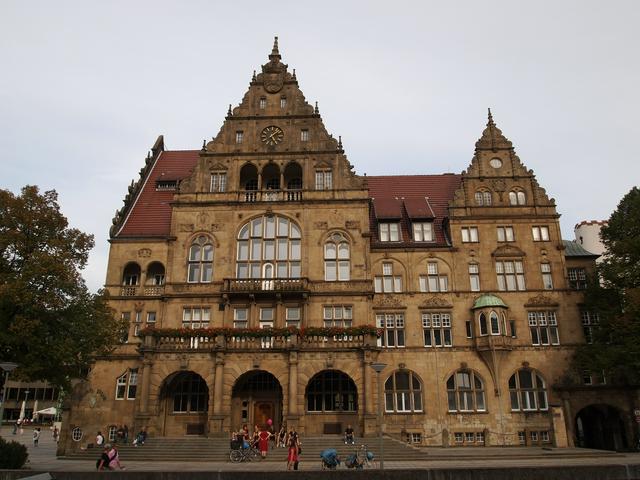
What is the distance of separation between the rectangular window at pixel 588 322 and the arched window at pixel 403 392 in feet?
41.5

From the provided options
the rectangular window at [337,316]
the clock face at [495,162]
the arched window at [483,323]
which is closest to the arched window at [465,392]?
the arched window at [483,323]

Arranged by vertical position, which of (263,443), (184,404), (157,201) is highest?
(157,201)

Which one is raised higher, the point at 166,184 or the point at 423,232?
the point at 166,184

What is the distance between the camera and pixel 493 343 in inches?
1474

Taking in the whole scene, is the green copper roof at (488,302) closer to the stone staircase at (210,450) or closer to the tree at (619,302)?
the tree at (619,302)

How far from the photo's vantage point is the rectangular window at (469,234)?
1631 inches

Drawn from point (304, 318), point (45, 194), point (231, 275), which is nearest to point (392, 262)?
point (304, 318)

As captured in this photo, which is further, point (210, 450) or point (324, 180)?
point (324, 180)

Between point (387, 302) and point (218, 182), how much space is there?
1570 centimetres

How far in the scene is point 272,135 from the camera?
42.4 metres

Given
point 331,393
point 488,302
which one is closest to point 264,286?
point 331,393

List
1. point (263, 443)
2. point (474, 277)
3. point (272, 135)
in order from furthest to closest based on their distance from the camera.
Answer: point (272, 135)
point (474, 277)
point (263, 443)

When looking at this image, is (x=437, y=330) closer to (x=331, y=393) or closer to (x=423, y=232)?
(x=423, y=232)

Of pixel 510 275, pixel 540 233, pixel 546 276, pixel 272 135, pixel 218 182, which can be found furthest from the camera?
pixel 272 135
